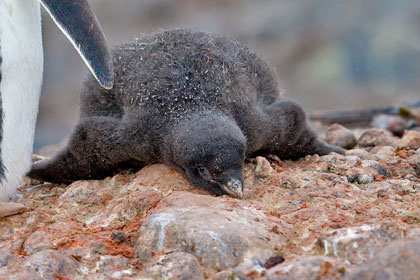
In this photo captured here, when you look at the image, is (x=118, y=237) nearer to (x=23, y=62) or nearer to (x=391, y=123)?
(x=23, y=62)

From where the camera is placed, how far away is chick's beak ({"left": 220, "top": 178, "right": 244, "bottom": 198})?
3775mm

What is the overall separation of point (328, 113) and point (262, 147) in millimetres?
3605

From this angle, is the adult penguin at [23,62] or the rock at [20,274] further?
the adult penguin at [23,62]

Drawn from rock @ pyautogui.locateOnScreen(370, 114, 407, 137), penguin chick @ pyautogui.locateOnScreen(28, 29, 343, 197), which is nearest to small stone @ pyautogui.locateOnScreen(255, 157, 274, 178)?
penguin chick @ pyautogui.locateOnScreen(28, 29, 343, 197)

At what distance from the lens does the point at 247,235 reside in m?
3.08

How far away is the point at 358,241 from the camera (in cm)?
294

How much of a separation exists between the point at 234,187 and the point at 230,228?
69 centimetres

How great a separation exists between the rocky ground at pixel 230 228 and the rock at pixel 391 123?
2492 millimetres

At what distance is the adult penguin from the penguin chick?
363 mm

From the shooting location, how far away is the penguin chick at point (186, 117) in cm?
391

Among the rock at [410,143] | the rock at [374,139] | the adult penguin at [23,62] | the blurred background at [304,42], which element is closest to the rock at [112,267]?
the adult penguin at [23,62]

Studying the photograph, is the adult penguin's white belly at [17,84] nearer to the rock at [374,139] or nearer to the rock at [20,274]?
the rock at [20,274]

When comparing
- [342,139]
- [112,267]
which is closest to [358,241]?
[112,267]

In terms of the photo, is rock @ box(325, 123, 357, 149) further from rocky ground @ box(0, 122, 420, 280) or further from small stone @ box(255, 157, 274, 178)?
small stone @ box(255, 157, 274, 178)
